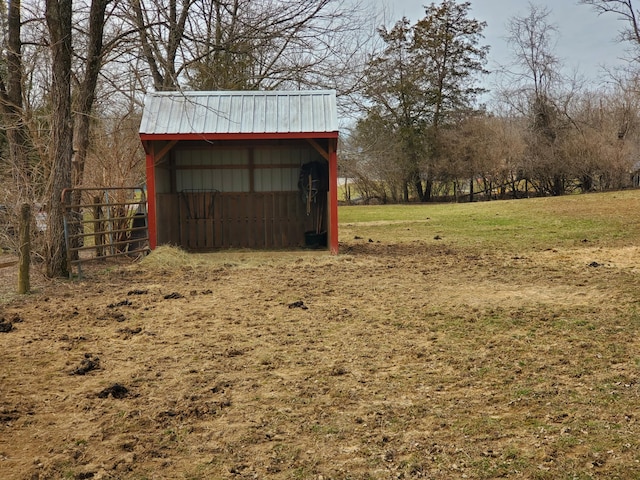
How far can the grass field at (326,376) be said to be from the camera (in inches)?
121

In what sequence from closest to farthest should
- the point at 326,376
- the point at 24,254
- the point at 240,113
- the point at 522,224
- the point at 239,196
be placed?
the point at 326,376
the point at 24,254
the point at 240,113
the point at 239,196
the point at 522,224

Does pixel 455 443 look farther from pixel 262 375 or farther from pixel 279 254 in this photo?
pixel 279 254

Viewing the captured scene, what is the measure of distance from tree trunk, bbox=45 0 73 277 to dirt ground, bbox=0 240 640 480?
1.05 m

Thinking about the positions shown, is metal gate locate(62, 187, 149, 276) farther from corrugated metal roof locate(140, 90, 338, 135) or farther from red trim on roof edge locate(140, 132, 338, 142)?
corrugated metal roof locate(140, 90, 338, 135)

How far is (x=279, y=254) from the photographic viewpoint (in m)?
12.1

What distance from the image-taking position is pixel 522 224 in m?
18.2

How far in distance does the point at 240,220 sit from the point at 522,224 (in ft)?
Answer: 30.0

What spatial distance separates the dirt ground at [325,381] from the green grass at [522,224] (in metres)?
6.04

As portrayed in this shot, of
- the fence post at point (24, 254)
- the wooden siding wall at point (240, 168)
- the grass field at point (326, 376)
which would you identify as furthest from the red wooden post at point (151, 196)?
the fence post at point (24, 254)

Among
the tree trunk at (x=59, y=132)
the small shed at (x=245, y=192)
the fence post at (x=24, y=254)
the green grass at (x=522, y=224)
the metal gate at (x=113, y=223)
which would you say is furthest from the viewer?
the green grass at (x=522, y=224)

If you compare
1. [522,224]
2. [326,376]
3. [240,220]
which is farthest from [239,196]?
[326,376]

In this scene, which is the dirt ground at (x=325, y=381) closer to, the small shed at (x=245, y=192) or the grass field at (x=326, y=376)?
the grass field at (x=326, y=376)

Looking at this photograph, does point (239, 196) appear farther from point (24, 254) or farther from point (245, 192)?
point (24, 254)

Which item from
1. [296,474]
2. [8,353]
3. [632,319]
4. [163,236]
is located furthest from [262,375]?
[163,236]
